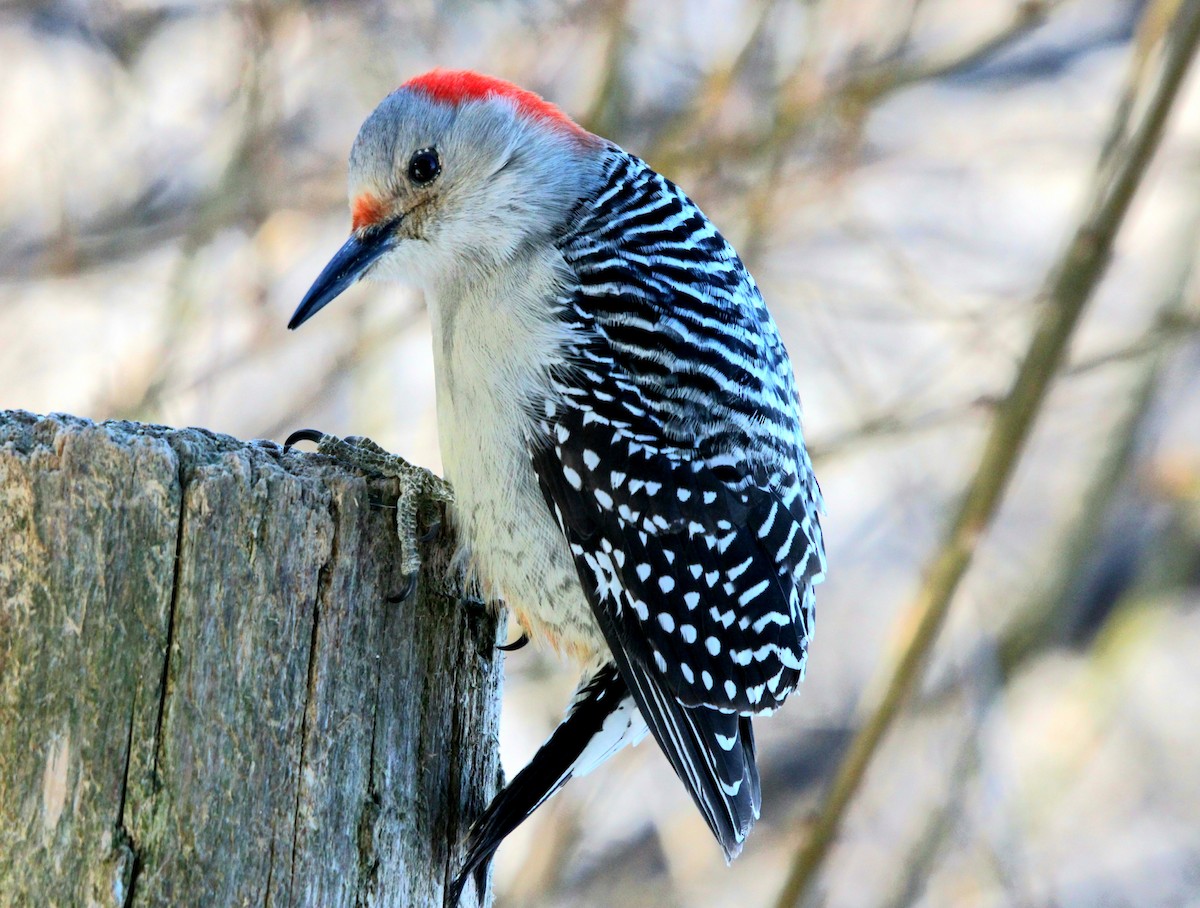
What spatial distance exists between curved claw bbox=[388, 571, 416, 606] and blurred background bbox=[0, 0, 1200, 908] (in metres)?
2.14

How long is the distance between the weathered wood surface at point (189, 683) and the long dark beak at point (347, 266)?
1.13m

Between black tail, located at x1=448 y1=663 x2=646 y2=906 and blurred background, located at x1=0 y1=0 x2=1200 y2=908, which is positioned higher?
blurred background, located at x1=0 y1=0 x2=1200 y2=908

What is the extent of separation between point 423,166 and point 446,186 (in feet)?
0.28

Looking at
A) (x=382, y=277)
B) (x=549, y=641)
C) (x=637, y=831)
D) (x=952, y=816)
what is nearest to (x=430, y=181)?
(x=382, y=277)

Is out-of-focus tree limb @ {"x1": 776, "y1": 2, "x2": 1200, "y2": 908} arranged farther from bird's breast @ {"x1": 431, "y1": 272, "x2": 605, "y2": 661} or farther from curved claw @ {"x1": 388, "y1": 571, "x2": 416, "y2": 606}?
curved claw @ {"x1": 388, "y1": 571, "x2": 416, "y2": 606}

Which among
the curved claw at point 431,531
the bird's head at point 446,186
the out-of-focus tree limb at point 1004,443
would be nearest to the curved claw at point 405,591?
the curved claw at point 431,531

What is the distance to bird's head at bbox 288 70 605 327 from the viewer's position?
371cm

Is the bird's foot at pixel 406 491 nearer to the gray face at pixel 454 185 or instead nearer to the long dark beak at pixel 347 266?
the long dark beak at pixel 347 266

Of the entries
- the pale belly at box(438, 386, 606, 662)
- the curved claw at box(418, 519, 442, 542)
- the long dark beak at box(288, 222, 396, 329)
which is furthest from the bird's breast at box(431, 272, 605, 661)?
the long dark beak at box(288, 222, 396, 329)

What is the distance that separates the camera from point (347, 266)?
3682 millimetres

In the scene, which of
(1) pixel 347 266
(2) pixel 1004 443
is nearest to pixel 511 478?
(1) pixel 347 266

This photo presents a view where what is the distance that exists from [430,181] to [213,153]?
3.31m

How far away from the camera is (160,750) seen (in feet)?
7.12

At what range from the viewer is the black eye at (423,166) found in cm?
380
